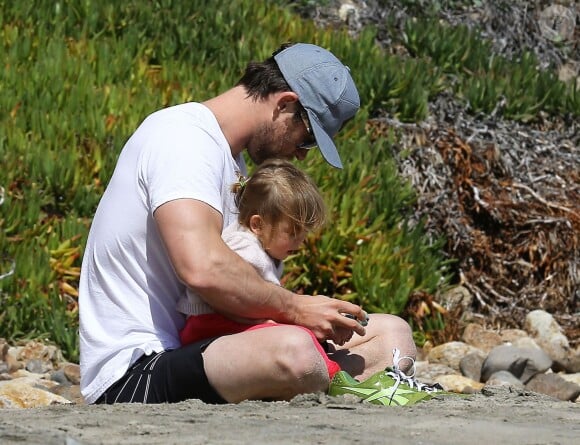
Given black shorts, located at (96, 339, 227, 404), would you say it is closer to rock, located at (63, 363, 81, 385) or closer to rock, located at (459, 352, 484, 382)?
rock, located at (63, 363, 81, 385)

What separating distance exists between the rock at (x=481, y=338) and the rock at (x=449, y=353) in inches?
12.8

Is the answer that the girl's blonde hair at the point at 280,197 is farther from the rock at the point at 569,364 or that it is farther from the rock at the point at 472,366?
the rock at the point at 569,364

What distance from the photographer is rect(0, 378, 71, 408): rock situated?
15.7 feet

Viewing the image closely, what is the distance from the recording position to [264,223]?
4020 millimetres

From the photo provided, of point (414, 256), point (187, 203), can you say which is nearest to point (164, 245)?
point (187, 203)

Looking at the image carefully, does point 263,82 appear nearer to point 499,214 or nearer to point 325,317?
point 325,317

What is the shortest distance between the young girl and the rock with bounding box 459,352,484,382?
2450 millimetres

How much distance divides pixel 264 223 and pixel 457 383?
6.99ft

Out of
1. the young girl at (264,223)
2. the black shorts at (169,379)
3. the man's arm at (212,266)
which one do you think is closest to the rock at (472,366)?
the young girl at (264,223)

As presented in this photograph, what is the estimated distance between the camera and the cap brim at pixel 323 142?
4160 millimetres

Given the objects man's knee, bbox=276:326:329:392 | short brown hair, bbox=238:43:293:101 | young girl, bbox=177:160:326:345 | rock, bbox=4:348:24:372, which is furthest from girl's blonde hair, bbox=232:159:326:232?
rock, bbox=4:348:24:372

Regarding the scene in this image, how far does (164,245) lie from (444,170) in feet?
13.9

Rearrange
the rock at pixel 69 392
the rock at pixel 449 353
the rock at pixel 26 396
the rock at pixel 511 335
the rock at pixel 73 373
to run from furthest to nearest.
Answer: the rock at pixel 511 335 → the rock at pixel 449 353 → the rock at pixel 73 373 → the rock at pixel 69 392 → the rock at pixel 26 396

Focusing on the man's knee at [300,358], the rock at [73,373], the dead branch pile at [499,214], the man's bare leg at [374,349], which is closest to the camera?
the man's knee at [300,358]
